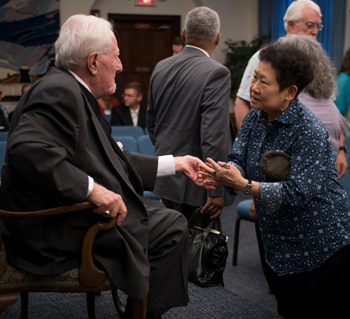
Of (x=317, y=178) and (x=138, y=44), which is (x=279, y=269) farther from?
(x=138, y=44)

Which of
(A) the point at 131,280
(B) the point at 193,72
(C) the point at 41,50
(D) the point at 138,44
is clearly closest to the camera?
(A) the point at 131,280

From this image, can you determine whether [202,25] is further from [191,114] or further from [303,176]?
[303,176]

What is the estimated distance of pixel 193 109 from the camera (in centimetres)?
251

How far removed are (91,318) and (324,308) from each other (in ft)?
3.57

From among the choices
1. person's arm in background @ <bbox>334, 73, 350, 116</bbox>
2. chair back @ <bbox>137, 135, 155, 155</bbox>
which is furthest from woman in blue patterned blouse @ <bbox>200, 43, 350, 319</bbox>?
chair back @ <bbox>137, 135, 155, 155</bbox>

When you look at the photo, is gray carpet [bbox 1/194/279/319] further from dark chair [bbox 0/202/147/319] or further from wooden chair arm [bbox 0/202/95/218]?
wooden chair arm [bbox 0/202/95/218]

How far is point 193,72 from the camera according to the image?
8.30 feet

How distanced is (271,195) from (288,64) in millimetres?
534

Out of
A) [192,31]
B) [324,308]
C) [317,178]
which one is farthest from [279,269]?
[192,31]

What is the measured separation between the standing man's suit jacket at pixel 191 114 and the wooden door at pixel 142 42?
593 cm

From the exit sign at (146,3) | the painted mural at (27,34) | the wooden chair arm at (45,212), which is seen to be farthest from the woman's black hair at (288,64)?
the exit sign at (146,3)

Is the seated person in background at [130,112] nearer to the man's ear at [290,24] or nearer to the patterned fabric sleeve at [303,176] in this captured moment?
the man's ear at [290,24]

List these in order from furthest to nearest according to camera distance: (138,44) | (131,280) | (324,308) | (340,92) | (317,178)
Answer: (138,44)
(340,92)
(324,308)
(317,178)
(131,280)

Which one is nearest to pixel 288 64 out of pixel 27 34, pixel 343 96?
pixel 343 96
